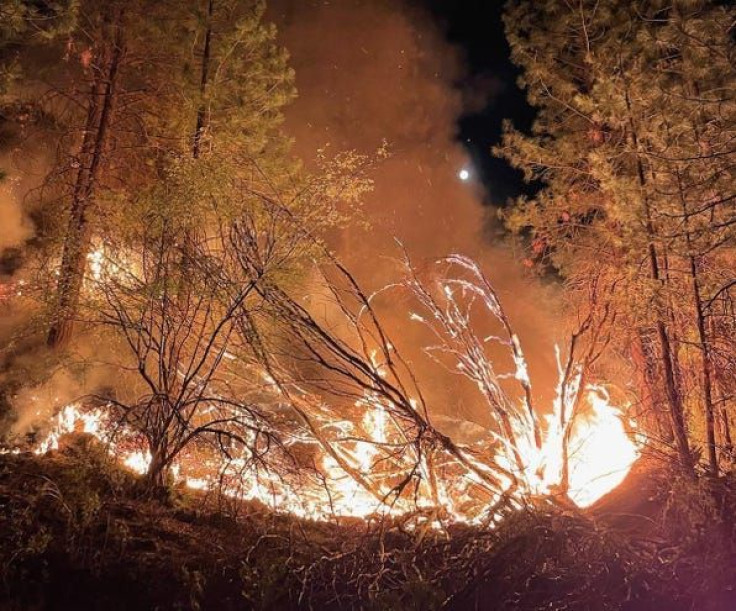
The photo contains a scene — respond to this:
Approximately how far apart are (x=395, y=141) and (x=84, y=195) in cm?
1012

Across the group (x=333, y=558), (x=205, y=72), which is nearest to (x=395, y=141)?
(x=205, y=72)

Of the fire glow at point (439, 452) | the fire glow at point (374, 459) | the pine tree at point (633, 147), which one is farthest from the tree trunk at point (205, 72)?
the pine tree at point (633, 147)

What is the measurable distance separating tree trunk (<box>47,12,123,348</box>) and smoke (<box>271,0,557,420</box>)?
507cm

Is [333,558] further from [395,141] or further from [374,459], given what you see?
[395,141]

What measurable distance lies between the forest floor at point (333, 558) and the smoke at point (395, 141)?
26.7ft

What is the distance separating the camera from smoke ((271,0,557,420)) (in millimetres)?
14977

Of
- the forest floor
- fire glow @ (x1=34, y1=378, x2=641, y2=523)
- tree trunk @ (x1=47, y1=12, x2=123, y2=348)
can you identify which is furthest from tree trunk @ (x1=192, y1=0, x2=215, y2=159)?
the forest floor

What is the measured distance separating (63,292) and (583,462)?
6.75 meters

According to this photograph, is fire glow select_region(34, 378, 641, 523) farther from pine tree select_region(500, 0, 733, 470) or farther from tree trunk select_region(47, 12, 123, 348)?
tree trunk select_region(47, 12, 123, 348)

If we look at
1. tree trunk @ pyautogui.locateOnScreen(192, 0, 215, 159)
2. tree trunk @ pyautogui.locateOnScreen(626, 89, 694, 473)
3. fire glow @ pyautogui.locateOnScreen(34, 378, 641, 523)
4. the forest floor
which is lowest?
the forest floor

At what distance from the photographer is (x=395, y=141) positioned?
17.1 meters

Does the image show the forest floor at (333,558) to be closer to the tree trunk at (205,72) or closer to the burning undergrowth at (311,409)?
the burning undergrowth at (311,409)

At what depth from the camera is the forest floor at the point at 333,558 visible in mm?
4492

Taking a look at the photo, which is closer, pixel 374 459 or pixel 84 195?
pixel 374 459
